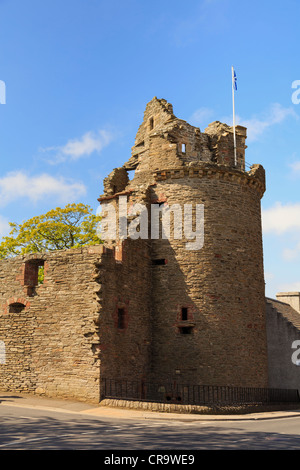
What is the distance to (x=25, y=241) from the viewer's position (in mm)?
37875

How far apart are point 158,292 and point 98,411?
7.33 m

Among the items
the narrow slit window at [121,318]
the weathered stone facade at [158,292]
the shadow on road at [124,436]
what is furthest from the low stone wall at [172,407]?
the narrow slit window at [121,318]

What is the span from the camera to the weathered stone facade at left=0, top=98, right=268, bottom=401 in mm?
18281

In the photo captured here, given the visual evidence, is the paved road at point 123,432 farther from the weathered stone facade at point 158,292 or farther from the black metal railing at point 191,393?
the black metal railing at point 191,393

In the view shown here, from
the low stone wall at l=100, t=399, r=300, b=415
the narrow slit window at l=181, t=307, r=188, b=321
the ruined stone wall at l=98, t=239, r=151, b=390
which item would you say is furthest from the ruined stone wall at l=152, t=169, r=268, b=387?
the low stone wall at l=100, t=399, r=300, b=415

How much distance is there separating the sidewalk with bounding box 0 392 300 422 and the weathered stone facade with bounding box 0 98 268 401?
65 cm

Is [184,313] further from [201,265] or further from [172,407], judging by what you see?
[172,407]

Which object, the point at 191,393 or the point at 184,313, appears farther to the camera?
the point at 184,313

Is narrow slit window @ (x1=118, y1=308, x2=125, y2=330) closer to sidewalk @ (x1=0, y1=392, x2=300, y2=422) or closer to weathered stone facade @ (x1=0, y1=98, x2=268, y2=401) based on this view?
weathered stone facade @ (x1=0, y1=98, x2=268, y2=401)

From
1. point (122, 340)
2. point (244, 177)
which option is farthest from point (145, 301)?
point (244, 177)

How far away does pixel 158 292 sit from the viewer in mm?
22031

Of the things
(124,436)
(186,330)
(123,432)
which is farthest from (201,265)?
(124,436)

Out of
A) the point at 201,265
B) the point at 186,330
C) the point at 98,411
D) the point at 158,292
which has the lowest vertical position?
the point at 98,411

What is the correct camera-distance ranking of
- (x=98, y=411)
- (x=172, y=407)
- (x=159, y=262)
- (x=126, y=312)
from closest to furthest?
1. (x=98, y=411)
2. (x=172, y=407)
3. (x=126, y=312)
4. (x=159, y=262)
